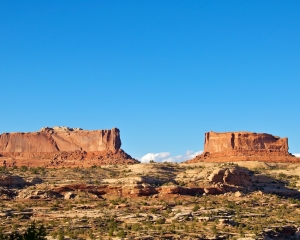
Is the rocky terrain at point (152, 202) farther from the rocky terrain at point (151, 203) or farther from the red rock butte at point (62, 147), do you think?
the red rock butte at point (62, 147)

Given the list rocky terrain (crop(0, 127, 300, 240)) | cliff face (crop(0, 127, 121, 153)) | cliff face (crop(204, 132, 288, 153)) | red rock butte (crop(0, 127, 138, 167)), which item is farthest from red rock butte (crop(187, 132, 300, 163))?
cliff face (crop(0, 127, 121, 153))

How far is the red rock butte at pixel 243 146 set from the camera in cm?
8319

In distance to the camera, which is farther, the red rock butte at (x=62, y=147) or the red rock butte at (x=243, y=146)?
the red rock butte at (x=243, y=146)

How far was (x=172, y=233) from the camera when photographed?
37156 mm

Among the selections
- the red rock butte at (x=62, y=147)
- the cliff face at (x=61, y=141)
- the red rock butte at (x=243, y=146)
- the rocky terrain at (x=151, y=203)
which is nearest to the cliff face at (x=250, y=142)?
the red rock butte at (x=243, y=146)

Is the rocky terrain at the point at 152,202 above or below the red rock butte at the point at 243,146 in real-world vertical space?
below

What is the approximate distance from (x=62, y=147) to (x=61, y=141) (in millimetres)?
978

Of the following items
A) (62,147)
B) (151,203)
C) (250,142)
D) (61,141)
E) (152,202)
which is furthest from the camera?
(250,142)

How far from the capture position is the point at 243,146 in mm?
86125

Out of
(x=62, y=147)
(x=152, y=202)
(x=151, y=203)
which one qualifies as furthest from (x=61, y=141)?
(x=151, y=203)

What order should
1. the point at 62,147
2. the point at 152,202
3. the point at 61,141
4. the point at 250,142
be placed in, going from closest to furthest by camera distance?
the point at 152,202
the point at 62,147
the point at 61,141
the point at 250,142

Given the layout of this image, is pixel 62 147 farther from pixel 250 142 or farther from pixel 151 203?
pixel 151 203

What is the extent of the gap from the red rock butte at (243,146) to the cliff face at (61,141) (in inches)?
419

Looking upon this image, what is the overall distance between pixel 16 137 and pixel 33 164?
11.3m
